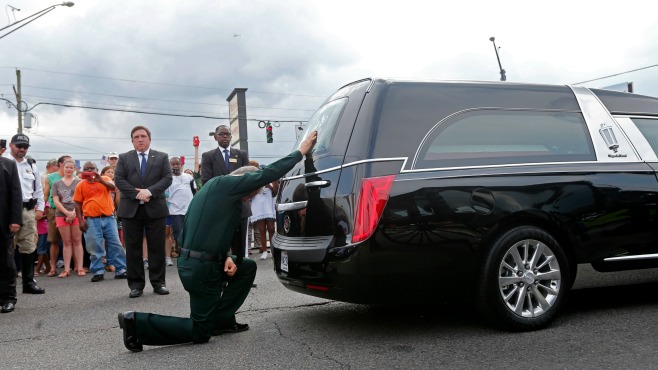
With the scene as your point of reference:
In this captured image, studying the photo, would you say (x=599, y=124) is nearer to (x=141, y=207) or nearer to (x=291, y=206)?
(x=291, y=206)

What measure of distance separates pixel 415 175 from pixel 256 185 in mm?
1115

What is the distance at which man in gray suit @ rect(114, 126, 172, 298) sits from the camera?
275 inches

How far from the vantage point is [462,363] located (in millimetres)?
3676

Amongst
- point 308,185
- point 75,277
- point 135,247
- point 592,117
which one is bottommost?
point 75,277

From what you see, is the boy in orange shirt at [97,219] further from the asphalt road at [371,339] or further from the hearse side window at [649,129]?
the hearse side window at [649,129]

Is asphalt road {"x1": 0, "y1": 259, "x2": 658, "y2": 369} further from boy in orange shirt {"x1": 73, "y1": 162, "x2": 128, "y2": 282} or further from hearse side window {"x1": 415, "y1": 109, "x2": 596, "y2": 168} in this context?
boy in orange shirt {"x1": 73, "y1": 162, "x2": 128, "y2": 282}

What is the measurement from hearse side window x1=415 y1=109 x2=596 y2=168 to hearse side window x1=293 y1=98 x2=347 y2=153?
0.73 m

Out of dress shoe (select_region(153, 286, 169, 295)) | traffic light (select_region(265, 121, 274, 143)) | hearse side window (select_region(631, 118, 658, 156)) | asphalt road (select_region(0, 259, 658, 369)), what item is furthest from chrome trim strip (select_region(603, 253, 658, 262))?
traffic light (select_region(265, 121, 274, 143))

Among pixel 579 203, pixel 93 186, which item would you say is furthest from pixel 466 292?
pixel 93 186

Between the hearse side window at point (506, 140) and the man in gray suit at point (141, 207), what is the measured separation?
3.81 m

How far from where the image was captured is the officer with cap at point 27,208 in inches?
300

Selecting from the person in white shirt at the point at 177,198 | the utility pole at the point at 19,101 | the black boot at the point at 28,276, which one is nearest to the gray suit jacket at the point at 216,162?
the black boot at the point at 28,276

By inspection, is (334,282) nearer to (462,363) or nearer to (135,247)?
(462,363)

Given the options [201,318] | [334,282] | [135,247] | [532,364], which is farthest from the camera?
[135,247]
